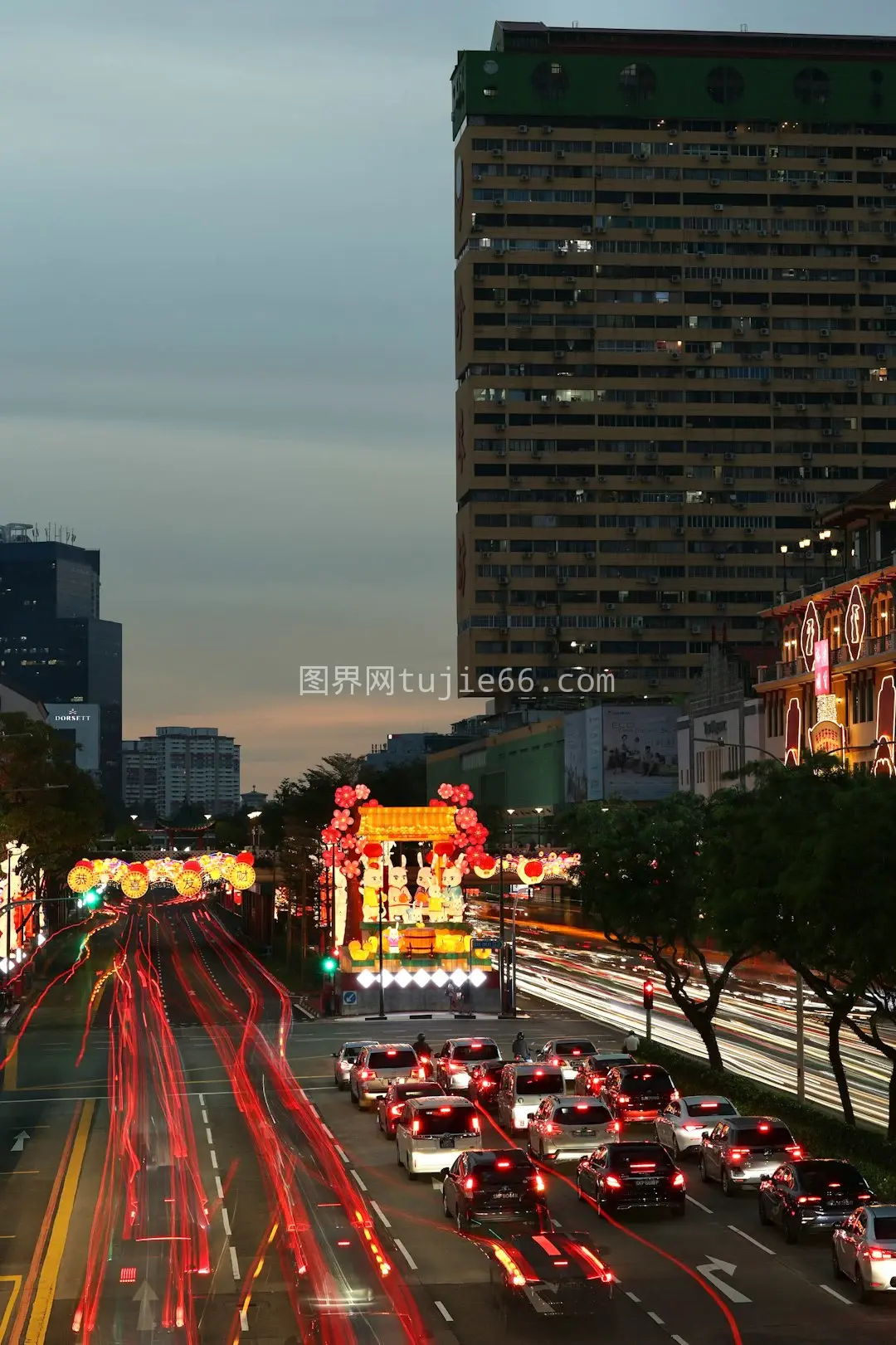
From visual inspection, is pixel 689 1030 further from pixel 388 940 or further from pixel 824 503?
pixel 824 503

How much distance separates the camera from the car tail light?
27.3 metres

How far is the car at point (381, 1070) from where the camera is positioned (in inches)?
2067

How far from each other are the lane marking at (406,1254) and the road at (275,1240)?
0.07 metres

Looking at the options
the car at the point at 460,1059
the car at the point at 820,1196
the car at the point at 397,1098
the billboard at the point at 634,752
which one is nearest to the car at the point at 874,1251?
the car at the point at 820,1196

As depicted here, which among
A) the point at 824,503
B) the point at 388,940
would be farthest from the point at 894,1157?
the point at 824,503

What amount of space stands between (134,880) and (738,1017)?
157ft

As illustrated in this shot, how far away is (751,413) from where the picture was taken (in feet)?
656

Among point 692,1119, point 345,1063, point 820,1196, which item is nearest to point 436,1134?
point 692,1119

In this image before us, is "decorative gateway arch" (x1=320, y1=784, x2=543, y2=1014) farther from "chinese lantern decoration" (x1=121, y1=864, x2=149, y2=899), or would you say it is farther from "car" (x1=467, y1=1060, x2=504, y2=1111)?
"car" (x1=467, y1=1060, x2=504, y2=1111)

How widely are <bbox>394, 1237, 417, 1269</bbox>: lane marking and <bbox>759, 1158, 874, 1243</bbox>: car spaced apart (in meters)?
6.55

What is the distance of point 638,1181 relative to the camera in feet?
117

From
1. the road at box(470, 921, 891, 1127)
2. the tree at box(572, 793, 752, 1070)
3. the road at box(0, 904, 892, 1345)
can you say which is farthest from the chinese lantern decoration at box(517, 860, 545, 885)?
the road at box(0, 904, 892, 1345)

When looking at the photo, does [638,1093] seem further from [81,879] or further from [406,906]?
[81,879]

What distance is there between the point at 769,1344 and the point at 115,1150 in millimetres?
23153
